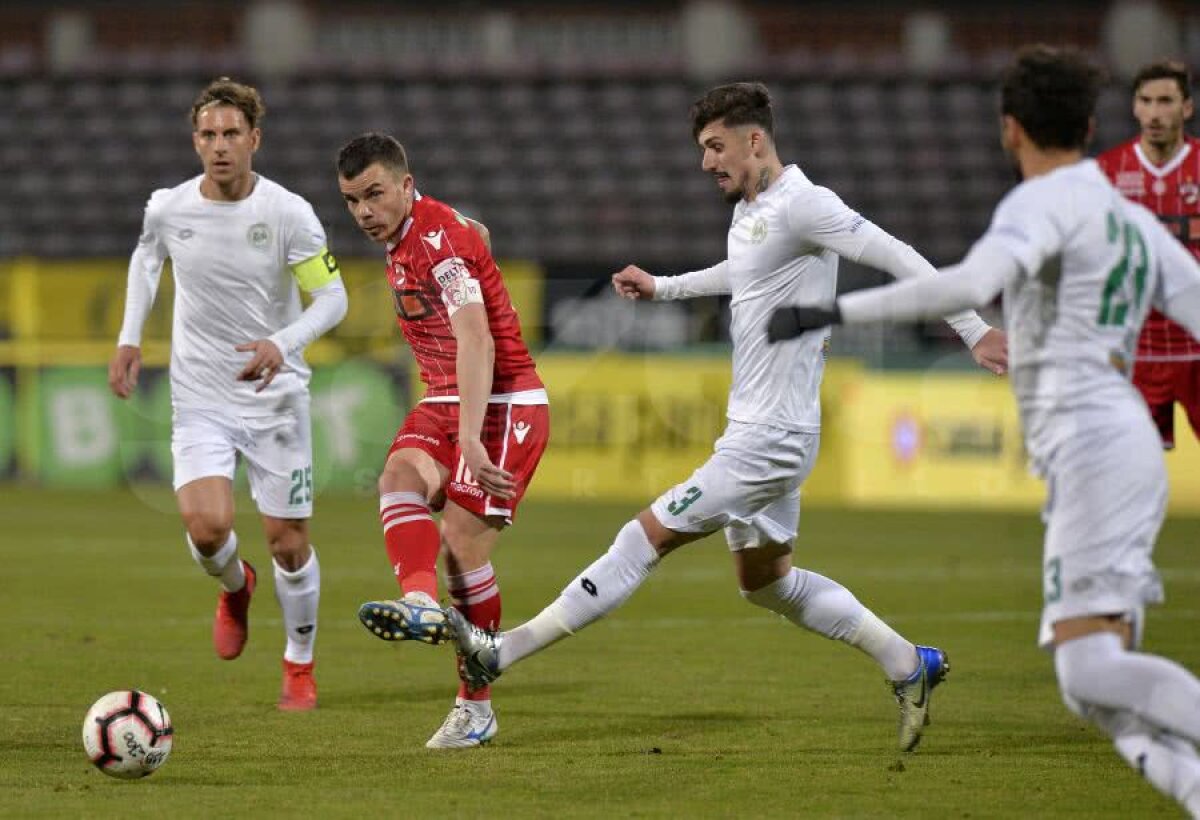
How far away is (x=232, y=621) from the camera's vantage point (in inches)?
325

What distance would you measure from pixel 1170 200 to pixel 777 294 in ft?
8.97

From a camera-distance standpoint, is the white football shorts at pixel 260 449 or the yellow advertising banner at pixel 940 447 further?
the yellow advertising banner at pixel 940 447

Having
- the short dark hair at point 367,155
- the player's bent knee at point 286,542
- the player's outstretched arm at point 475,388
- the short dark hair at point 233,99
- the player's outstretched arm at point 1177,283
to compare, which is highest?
the short dark hair at point 233,99

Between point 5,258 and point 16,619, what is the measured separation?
47.1 feet

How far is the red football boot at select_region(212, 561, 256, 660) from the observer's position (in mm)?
8242

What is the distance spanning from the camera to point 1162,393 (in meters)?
8.57

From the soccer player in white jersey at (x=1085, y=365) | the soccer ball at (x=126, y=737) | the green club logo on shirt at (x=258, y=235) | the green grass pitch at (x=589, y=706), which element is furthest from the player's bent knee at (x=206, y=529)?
the soccer player in white jersey at (x=1085, y=365)

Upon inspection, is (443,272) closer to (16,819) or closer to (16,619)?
(16,819)

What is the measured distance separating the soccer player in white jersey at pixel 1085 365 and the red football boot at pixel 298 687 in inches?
144

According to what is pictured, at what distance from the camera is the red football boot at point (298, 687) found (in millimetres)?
7715

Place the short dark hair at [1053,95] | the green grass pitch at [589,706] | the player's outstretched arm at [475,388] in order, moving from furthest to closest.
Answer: the player's outstretched arm at [475,388] → the green grass pitch at [589,706] → the short dark hair at [1053,95]

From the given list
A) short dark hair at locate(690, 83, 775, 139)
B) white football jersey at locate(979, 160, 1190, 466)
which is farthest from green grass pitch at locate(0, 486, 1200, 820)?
short dark hair at locate(690, 83, 775, 139)

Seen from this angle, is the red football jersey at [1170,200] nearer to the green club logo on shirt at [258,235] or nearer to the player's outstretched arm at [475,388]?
the player's outstretched arm at [475,388]

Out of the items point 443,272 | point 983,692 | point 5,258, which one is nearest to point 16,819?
point 443,272
